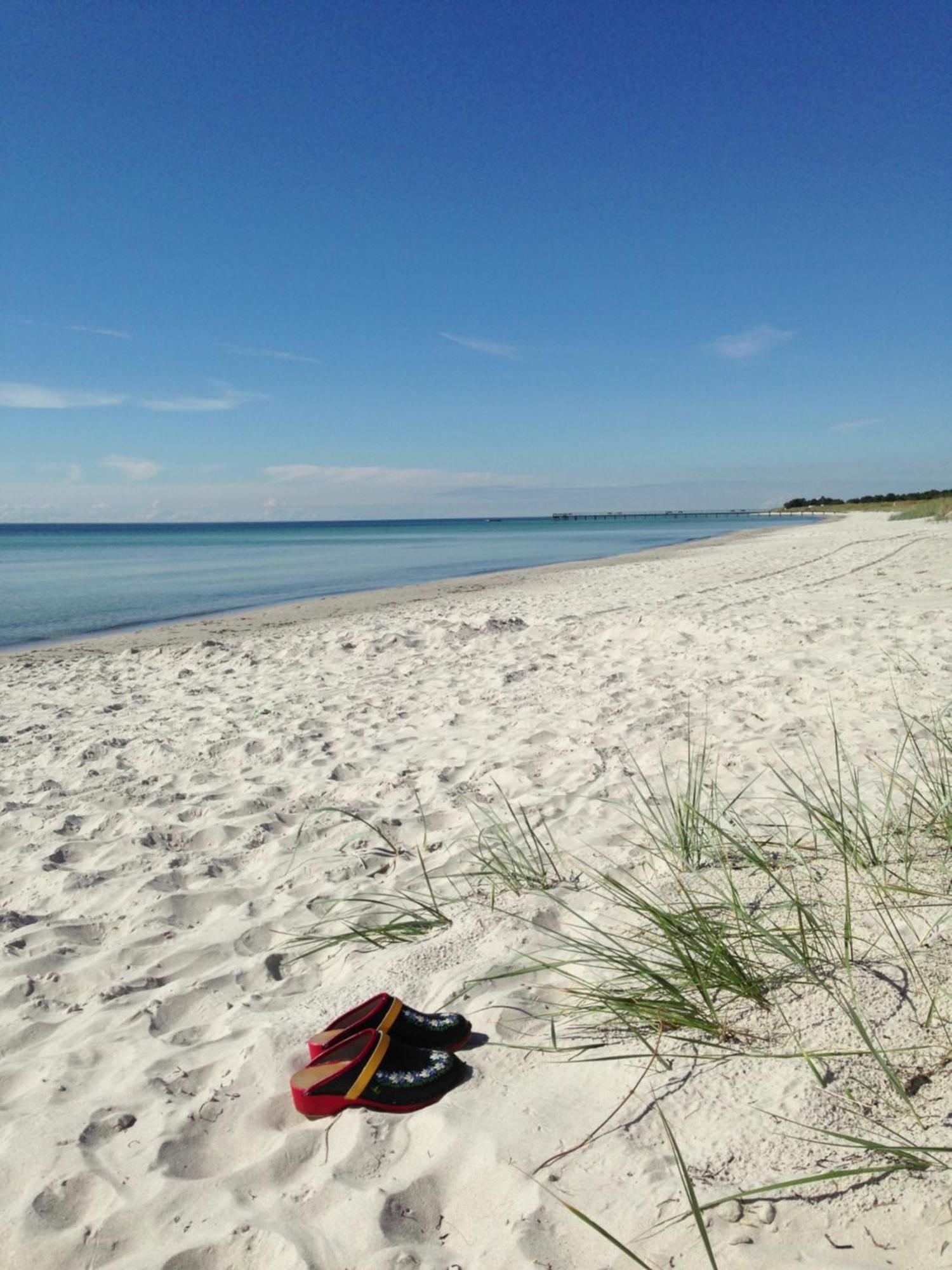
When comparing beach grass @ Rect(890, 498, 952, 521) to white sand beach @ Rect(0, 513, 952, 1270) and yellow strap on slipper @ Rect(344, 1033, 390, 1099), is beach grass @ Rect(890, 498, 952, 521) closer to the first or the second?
white sand beach @ Rect(0, 513, 952, 1270)

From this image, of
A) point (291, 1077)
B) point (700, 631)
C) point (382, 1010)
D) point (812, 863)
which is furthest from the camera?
point (700, 631)

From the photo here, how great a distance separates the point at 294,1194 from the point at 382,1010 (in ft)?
1.75

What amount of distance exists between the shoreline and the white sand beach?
3.84 meters

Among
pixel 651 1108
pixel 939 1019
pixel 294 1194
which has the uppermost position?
pixel 939 1019

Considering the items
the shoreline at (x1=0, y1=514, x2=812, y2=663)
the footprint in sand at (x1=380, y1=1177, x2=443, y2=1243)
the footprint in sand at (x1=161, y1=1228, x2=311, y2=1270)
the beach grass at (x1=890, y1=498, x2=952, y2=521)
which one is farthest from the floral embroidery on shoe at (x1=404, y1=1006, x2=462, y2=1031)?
the beach grass at (x1=890, y1=498, x2=952, y2=521)

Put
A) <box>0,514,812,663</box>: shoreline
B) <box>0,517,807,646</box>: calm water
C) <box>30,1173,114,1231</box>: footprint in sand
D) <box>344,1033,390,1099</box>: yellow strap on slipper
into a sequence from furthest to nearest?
<box>0,517,807,646</box>: calm water, <box>0,514,812,663</box>: shoreline, <box>344,1033,390,1099</box>: yellow strap on slipper, <box>30,1173,114,1231</box>: footprint in sand

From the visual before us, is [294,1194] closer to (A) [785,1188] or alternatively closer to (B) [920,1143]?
(A) [785,1188]

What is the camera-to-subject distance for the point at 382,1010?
7.23 ft

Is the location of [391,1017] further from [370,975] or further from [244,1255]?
[244,1255]

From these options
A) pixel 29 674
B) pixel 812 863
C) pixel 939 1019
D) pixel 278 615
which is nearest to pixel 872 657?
pixel 812 863

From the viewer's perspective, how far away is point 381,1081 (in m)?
1.98

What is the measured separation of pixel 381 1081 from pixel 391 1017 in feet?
0.57

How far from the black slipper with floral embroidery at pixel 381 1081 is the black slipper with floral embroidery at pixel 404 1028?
0.17ft

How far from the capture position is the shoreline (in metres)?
11.5
